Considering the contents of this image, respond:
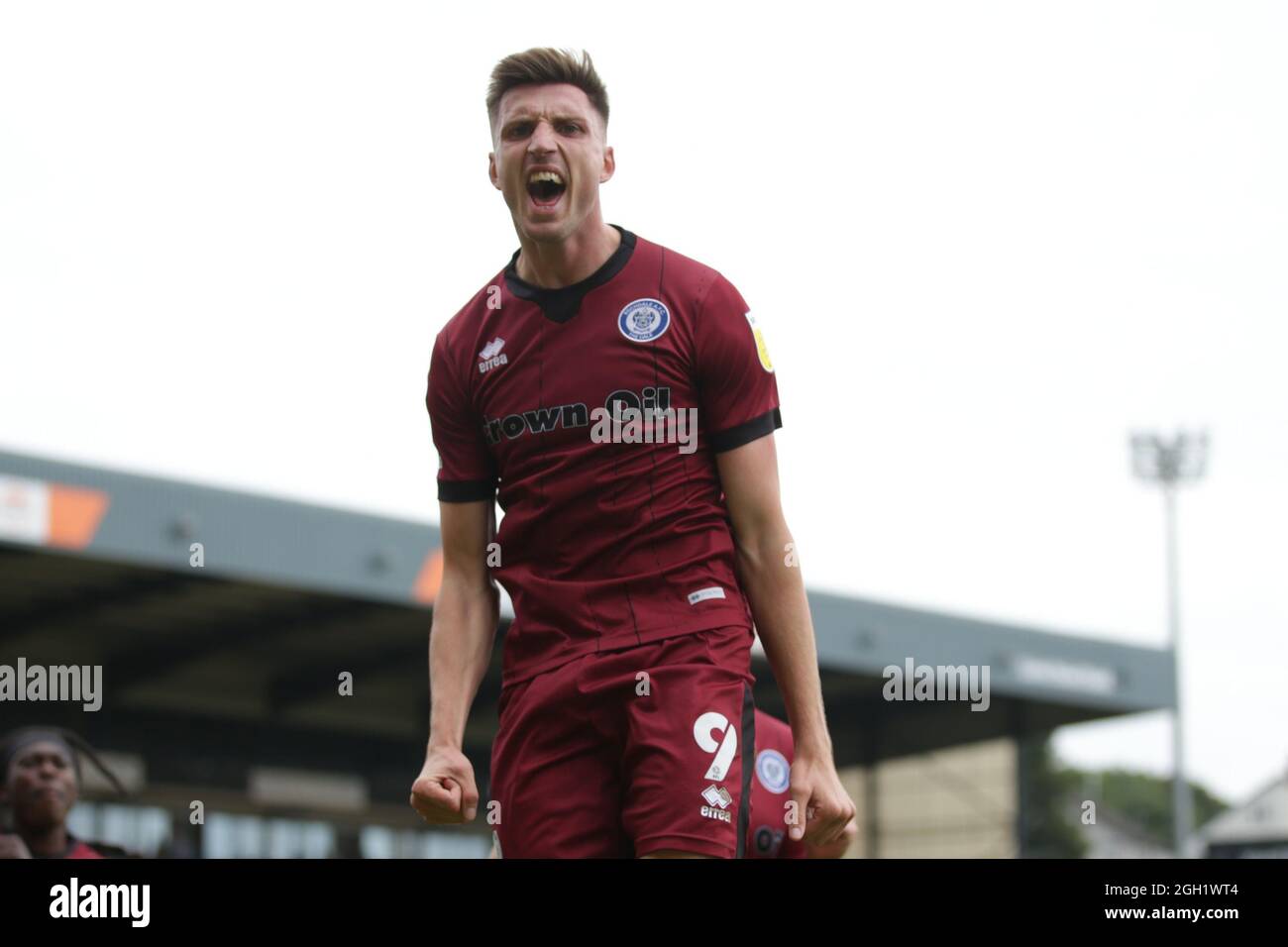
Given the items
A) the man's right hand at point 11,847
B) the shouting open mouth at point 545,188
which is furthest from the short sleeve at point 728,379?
the man's right hand at point 11,847

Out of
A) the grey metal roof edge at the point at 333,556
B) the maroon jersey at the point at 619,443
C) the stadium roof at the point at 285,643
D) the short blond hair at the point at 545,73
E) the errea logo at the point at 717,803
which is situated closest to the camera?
the errea logo at the point at 717,803

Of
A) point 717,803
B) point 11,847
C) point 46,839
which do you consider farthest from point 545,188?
point 46,839

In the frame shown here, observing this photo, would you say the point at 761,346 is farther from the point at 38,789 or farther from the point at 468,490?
the point at 38,789

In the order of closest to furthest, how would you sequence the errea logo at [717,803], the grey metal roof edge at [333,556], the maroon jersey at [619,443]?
the errea logo at [717,803] < the maroon jersey at [619,443] < the grey metal roof edge at [333,556]

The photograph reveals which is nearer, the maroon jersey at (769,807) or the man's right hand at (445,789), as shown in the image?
the man's right hand at (445,789)

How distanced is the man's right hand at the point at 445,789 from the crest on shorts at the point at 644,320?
97cm

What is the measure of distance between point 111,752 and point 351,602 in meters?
6.47

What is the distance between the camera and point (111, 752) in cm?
2334

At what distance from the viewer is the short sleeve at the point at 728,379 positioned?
3.66 meters

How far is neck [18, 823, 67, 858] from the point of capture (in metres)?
6.18

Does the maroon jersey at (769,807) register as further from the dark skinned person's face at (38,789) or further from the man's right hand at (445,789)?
the dark skinned person's face at (38,789)

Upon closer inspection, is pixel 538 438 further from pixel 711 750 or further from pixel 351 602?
pixel 351 602

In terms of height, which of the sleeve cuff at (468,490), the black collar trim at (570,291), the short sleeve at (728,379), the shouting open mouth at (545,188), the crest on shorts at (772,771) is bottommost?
the crest on shorts at (772,771)

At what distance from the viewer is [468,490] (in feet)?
12.9
